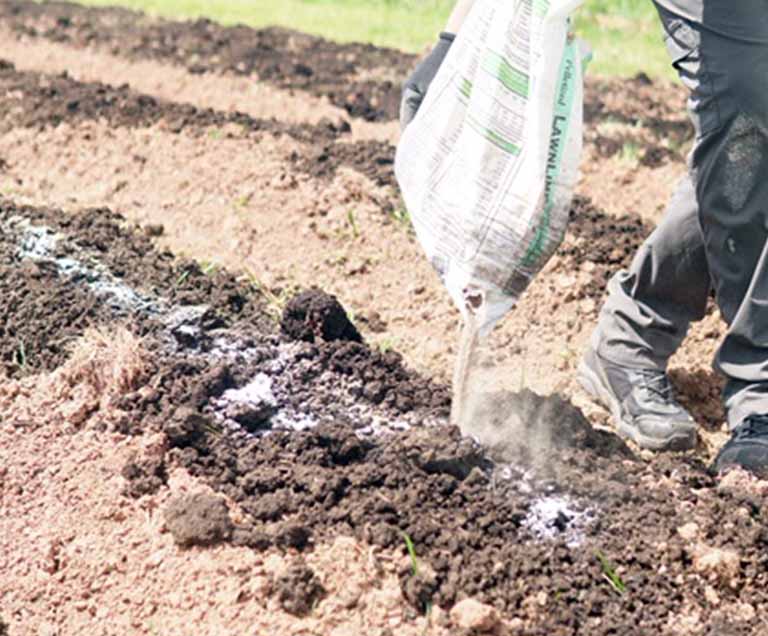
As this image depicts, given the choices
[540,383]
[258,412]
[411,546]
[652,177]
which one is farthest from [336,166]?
[411,546]

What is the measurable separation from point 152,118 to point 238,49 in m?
2.04

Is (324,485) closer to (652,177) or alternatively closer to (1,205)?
(1,205)

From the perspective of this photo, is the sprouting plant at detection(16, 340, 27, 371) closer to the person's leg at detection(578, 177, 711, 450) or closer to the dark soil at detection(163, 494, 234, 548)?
the dark soil at detection(163, 494, 234, 548)

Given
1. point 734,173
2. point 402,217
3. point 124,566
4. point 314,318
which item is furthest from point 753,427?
point 402,217

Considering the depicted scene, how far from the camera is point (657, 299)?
13.8 ft

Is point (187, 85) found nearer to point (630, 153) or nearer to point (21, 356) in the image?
point (630, 153)

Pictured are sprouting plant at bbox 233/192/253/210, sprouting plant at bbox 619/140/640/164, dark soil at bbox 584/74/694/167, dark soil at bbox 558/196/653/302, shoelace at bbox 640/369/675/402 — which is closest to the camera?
shoelace at bbox 640/369/675/402

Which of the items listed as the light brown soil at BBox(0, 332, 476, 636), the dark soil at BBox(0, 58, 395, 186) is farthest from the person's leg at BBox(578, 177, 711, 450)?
the dark soil at BBox(0, 58, 395, 186)

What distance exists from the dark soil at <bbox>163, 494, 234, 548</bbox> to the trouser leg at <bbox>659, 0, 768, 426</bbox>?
4.73 ft

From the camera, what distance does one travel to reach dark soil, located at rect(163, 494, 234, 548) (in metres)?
3.14

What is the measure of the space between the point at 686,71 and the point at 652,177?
279cm

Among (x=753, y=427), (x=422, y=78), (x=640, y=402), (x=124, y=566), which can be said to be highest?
(x=422, y=78)

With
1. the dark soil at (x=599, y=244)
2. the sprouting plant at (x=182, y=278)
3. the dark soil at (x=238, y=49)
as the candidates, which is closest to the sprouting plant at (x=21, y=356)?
the sprouting plant at (x=182, y=278)

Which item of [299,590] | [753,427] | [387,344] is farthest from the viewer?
[387,344]
